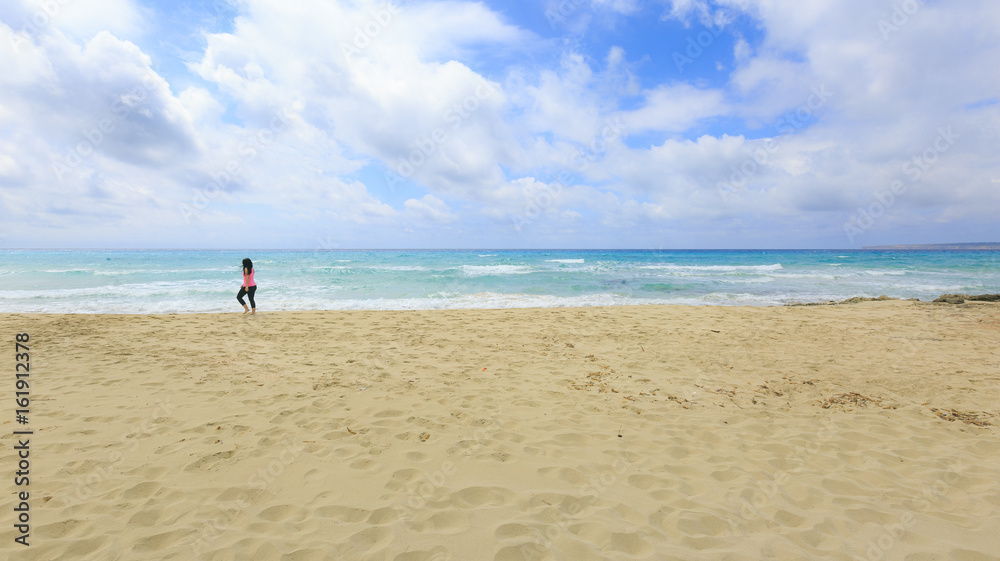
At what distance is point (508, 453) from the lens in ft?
12.5

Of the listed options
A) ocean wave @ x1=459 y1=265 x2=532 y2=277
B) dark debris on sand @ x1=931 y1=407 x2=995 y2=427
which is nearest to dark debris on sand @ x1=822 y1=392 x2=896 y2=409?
dark debris on sand @ x1=931 y1=407 x2=995 y2=427

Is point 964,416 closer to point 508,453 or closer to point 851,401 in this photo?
point 851,401

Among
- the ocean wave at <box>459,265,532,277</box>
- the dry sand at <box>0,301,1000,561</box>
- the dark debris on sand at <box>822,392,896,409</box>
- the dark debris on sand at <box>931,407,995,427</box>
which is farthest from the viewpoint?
the ocean wave at <box>459,265,532,277</box>

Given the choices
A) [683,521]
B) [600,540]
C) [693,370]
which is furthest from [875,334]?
[600,540]

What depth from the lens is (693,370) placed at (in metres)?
6.42

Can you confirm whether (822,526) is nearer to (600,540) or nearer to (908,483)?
(908,483)

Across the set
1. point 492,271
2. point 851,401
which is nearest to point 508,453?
point 851,401

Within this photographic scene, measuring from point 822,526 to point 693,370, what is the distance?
3620 mm

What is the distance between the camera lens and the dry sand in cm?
273

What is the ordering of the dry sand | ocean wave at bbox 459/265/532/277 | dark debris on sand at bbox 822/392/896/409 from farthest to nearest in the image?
ocean wave at bbox 459/265/532/277
dark debris on sand at bbox 822/392/896/409
the dry sand

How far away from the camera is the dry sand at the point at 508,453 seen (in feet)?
8.96

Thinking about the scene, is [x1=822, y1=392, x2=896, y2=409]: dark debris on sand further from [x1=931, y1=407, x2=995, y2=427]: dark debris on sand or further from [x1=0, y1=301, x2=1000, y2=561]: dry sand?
[x1=931, y1=407, x2=995, y2=427]: dark debris on sand

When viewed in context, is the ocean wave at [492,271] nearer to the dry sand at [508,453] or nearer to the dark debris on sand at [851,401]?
the dry sand at [508,453]

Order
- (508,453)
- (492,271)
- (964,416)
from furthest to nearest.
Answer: (492,271)
(964,416)
(508,453)
